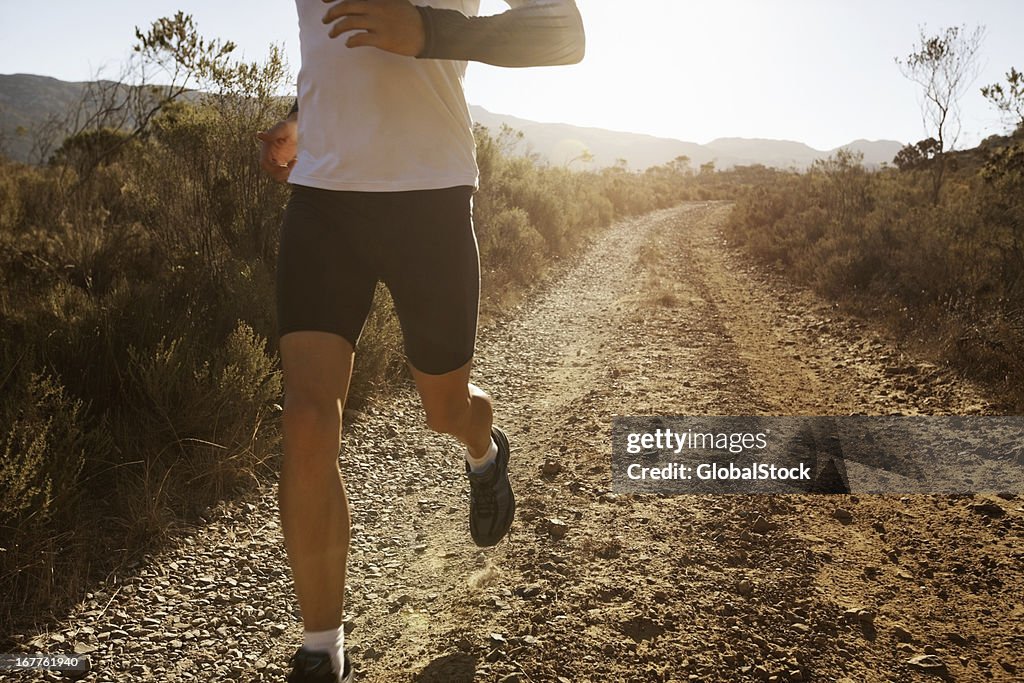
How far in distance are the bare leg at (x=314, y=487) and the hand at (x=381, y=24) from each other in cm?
77

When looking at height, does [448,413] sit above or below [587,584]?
above

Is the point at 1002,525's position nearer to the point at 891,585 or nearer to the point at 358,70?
the point at 891,585

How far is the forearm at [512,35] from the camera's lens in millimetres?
1604

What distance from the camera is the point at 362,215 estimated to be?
1788 millimetres

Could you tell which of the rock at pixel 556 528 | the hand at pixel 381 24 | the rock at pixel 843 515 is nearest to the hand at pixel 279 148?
the hand at pixel 381 24

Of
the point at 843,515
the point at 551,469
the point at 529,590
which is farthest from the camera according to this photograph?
the point at 551,469

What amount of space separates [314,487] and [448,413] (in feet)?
2.39

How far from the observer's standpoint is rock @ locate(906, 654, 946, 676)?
202 cm

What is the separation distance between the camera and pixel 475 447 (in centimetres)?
253

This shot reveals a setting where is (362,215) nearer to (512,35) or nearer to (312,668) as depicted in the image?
(512,35)

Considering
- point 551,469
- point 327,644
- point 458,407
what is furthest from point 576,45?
point 551,469

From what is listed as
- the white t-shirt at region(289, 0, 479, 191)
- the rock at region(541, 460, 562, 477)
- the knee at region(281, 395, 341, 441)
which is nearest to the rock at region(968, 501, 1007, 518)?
the rock at region(541, 460, 562, 477)

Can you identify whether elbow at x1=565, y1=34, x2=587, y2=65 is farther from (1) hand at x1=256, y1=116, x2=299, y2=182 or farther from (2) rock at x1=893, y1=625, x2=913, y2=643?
(2) rock at x1=893, y1=625, x2=913, y2=643

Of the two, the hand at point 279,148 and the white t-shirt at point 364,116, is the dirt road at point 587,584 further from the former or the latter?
the hand at point 279,148
